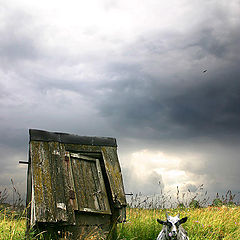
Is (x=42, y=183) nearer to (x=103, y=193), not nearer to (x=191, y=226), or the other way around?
(x=103, y=193)

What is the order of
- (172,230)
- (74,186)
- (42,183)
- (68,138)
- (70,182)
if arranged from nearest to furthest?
1. (172,230)
2. (42,183)
3. (70,182)
4. (74,186)
5. (68,138)

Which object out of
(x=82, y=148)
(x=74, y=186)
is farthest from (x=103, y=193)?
(x=82, y=148)

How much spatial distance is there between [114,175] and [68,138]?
1.49m

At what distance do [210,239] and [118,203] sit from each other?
2.67 metres

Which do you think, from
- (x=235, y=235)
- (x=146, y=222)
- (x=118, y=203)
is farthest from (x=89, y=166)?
(x=235, y=235)

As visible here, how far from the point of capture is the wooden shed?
6676 mm

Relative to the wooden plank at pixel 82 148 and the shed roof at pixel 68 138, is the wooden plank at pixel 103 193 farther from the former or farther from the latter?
the shed roof at pixel 68 138

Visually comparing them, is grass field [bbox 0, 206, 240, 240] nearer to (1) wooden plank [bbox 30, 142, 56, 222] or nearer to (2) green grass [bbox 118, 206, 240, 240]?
(2) green grass [bbox 118, 206, 240, 240]

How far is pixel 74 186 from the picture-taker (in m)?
7.23

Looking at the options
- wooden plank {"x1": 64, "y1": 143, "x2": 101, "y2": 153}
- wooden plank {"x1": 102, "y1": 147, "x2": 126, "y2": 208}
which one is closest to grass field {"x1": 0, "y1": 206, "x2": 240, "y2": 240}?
wooden plank {"x1": 102, "y1": 147, "x2": 126, "y2": 208}

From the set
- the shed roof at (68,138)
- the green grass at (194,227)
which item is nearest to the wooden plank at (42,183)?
the shed roof at (68,138)

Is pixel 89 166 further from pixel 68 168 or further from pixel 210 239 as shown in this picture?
pixel 210 239

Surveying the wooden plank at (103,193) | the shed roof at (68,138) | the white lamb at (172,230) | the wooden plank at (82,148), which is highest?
the shed roof at (68,138)

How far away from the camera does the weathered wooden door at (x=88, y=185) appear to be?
23.5 ft
